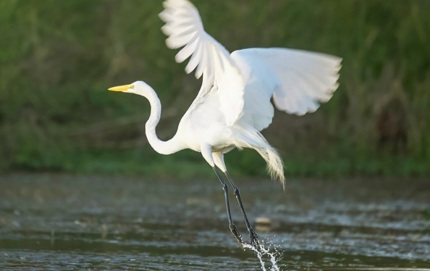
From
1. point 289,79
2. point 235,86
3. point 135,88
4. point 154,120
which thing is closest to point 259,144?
point 289,79

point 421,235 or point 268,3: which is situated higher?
point 268,3

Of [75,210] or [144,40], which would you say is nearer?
[75,210]

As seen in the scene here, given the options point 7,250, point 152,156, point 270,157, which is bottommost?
point 7,250

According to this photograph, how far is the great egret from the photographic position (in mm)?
8148

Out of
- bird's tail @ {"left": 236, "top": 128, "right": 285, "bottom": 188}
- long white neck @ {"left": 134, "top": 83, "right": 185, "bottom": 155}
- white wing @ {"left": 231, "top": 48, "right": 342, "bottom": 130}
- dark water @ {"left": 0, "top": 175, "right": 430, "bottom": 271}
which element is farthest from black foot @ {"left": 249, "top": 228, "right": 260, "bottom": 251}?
white wing @ {"left": 231, "top": 48, "right": 342, "bottom": 130}

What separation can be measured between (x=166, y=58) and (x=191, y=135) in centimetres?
960

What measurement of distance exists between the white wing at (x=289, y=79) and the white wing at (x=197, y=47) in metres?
0.20

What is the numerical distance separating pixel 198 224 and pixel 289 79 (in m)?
4.05

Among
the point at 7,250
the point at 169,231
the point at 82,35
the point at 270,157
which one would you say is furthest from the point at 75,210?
the point at 82,35

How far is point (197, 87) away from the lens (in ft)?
63.0

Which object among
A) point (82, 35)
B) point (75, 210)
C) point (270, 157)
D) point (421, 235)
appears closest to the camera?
point (270, 157)

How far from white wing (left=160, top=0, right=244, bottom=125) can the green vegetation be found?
27.9ft

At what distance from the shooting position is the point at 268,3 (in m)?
18.7

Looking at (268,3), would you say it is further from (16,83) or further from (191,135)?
(191,135)
